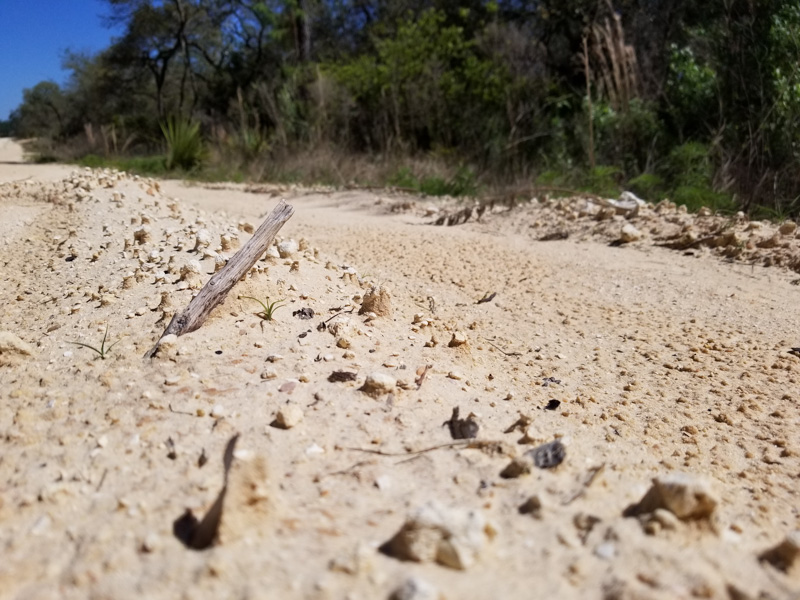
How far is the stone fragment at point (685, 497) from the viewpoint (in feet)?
3.58

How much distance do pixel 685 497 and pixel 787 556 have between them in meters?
0.17

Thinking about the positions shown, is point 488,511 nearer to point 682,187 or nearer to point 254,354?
point 254,354

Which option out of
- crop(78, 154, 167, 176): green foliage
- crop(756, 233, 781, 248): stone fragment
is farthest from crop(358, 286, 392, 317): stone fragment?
crop(78, 154, 167, 176): green foliage

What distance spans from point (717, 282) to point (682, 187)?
210 cm

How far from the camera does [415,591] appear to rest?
3.04 ft

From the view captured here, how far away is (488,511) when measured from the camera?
1189 mm

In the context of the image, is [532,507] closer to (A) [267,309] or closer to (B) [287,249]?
(A) [267,309]

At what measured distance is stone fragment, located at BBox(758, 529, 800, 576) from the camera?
3.36 feet

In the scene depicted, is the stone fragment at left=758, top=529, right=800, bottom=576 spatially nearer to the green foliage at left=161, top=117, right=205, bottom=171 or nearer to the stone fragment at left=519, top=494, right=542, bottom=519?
the stone fragment at left=519, top=494, right=542, bottom=519

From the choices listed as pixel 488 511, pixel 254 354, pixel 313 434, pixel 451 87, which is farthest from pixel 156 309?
pixel 451 87

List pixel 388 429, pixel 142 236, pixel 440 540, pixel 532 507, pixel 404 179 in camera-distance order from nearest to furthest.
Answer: pixel 440 540 → pixel 532 507 → pixel 388 429 → pixel 142 236 → pixel 404 179

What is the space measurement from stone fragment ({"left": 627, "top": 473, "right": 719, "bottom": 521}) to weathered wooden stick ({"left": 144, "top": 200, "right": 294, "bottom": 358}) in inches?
53.5

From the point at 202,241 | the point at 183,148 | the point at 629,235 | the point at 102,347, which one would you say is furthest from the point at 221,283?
the point at 183,148

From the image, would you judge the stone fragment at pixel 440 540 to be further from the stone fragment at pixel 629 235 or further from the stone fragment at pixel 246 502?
the stone fragment at pixel 629 235
